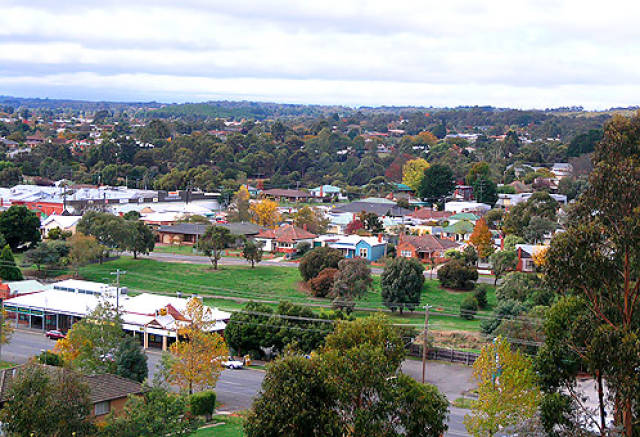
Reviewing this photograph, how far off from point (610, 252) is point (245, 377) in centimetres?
1735

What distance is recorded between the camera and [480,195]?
78.0 metres

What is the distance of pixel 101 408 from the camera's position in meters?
21.0

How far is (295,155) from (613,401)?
322ft

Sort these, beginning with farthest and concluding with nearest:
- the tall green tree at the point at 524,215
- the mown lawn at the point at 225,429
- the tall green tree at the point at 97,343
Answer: the tall green tree at the point at 524,215 < the tall green tree at the point at 97,343 < the mown lawn at the point at 225,429

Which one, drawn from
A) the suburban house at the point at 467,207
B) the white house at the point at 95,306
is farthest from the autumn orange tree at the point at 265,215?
the white house at the point at 95,306

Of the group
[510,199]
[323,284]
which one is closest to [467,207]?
[510,199]

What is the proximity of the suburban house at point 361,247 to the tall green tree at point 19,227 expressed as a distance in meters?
19.6

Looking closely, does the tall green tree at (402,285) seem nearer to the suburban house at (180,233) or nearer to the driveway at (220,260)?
the driveway at (220,260)

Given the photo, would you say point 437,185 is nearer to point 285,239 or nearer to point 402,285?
point 285,239

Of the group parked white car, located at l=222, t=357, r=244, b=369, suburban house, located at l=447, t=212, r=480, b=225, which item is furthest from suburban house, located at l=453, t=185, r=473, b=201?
parked white car, located at l=222, t=357, r=244, b=369

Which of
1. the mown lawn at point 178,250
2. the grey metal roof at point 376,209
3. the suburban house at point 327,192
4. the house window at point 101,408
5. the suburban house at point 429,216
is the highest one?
the house window at point 101,408

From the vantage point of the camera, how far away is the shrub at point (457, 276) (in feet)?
142

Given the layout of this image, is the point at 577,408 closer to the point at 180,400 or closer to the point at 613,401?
the point at 613,401

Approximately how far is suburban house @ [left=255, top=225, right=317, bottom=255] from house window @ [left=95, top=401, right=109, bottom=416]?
3372cm
